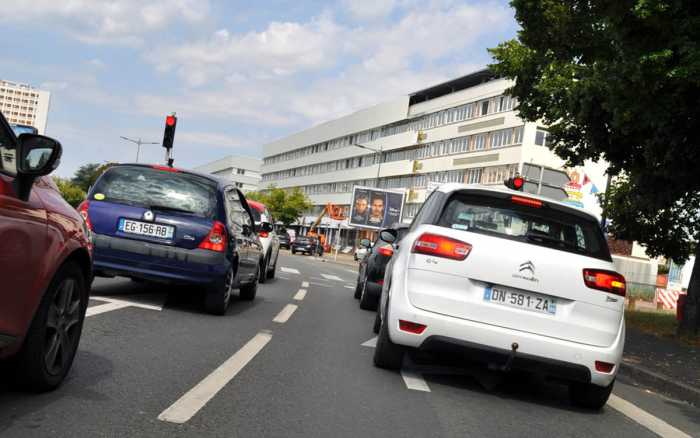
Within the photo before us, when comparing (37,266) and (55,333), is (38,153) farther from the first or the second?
(55,333)

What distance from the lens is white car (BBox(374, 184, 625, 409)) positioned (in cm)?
615

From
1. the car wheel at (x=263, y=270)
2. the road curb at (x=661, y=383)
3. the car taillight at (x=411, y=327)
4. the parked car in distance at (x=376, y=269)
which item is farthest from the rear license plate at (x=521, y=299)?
the car wheel at (x=263, y=270)

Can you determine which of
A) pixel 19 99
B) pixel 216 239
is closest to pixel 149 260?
pixel 216 239

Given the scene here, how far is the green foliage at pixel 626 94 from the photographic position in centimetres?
1105

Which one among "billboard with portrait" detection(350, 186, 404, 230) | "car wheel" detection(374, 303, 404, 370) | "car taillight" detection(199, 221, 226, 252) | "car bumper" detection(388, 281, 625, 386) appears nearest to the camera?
"car bumper" detection(388, 281, 625, 386)

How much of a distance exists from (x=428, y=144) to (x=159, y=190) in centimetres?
6957

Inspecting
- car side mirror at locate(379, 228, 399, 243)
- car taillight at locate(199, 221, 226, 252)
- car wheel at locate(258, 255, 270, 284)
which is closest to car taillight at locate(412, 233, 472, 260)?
car side mirror at locate(379, 228, 399, 243)

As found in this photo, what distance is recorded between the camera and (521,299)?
6211 mm

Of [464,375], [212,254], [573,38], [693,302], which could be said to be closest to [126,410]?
[464,375]

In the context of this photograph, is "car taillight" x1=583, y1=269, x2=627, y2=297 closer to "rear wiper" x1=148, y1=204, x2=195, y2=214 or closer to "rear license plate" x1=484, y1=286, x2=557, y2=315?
"rear license plate" x1=484, y1=286, x2=557, y2=315

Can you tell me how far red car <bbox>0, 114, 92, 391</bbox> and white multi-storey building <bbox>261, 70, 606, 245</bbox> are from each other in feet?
143

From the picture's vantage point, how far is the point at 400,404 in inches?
220

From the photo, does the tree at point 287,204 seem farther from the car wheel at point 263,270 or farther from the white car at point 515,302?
the white car at point 515,302

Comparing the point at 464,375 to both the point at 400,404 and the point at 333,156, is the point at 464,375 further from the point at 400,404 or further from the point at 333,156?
the point at 333,156
